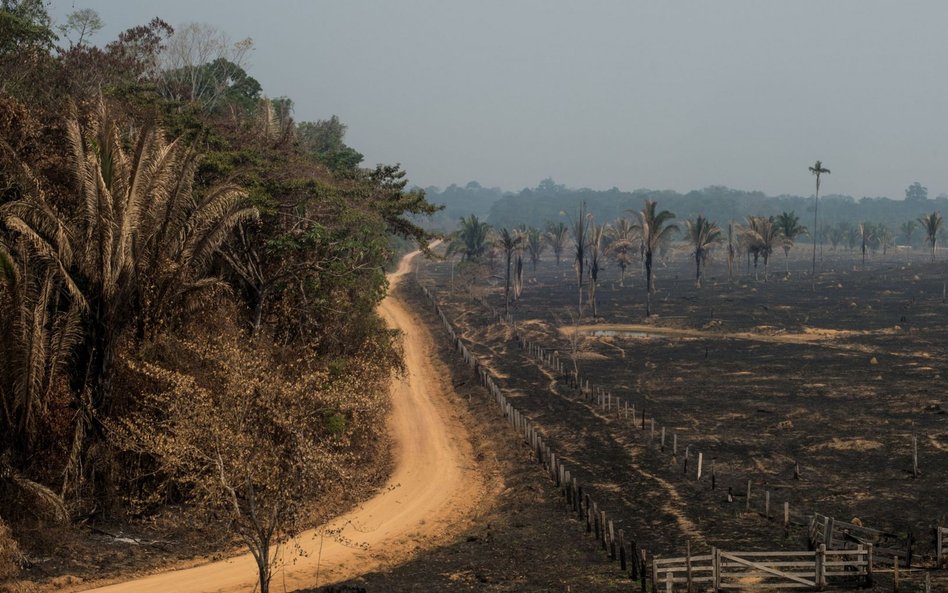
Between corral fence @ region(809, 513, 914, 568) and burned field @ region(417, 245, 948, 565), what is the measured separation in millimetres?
Result: 456

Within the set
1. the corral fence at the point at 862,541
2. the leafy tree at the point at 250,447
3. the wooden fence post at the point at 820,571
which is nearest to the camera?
the leafy tree at the point at 250,447

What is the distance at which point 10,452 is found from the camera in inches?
1030

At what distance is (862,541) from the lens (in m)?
23.6

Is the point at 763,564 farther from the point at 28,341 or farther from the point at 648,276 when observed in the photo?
the point at 648,276

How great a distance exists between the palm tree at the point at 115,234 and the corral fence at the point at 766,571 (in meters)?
18.4

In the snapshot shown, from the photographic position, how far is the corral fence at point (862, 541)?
24156mm

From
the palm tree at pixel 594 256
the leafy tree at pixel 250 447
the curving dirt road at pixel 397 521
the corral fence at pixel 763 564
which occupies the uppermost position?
the palm tree at pixel 594 256

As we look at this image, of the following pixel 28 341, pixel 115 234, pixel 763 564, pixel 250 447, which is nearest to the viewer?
pixel 250 447

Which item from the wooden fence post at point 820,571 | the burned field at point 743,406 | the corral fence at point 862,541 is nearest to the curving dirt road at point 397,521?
the burned field at point 743,406

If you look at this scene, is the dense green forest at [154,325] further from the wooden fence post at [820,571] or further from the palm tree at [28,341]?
the wooden fence post at [820,571]

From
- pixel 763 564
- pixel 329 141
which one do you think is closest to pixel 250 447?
pixel 763 564

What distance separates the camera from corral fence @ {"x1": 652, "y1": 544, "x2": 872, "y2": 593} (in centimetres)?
2270

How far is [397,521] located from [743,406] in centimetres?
2520

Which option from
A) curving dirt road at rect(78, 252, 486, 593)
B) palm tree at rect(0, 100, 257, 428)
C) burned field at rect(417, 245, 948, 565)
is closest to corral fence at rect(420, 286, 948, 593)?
burned field at rect(417, 245, 948, 565)
